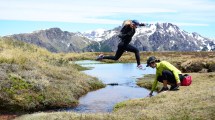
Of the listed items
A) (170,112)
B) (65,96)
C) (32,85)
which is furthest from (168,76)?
(32,85)

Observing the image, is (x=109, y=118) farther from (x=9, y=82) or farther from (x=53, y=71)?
(x=53, y=71)

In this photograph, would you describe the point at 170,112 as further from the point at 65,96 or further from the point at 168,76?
the point at 65,96

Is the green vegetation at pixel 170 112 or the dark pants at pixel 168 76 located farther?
the dark pants at pixel 168 76

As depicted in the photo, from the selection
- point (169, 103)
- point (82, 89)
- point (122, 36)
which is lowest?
point (82, 89)

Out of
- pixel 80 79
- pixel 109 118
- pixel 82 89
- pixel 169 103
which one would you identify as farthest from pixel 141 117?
pixel 80 79

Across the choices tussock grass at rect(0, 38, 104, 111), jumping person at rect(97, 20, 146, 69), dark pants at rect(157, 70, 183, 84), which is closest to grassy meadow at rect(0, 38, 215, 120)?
tussock grass at rect(0, 38, 104, 111)

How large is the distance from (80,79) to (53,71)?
5.22m

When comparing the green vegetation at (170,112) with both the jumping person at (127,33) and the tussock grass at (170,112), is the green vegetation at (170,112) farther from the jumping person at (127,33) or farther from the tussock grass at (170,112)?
the jumping person at (127,33)

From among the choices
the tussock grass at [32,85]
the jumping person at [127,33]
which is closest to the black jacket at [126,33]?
the jumping person at [127,33]

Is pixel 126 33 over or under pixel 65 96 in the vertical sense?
over

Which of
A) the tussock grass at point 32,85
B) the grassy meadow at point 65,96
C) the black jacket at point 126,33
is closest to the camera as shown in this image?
the grassy meadow at point 65,96

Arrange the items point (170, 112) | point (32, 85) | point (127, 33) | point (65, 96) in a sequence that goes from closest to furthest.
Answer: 1. point (170, 112)
2. point (127, 33)
3. point (32, 85)
4. point (65, 96)

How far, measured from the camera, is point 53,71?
41969 mm

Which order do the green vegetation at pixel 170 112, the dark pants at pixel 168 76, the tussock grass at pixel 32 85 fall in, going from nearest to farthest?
the green vegetation at pixel 170 112
the dark pants at pixel 168 76
the tussock grass at pixel 32 85
